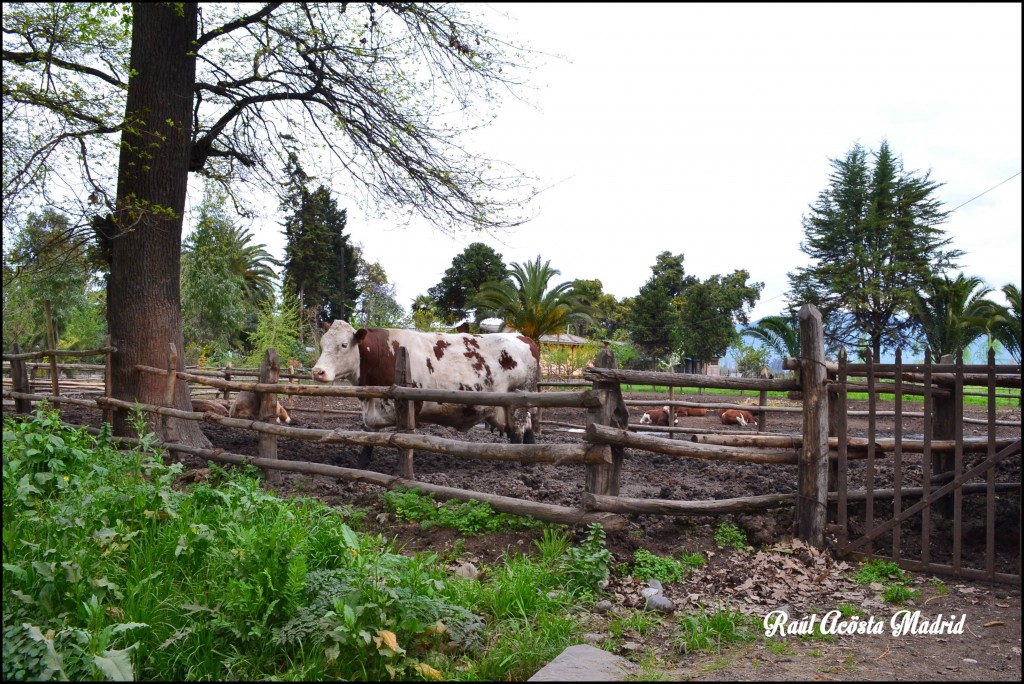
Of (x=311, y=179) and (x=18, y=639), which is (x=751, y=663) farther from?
(x=311, y=179)

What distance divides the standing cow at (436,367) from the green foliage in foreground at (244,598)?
3.32 meters

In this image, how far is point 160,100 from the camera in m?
8.13

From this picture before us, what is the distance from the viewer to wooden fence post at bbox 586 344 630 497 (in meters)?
4.97

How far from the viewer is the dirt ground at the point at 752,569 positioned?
10.9 feet

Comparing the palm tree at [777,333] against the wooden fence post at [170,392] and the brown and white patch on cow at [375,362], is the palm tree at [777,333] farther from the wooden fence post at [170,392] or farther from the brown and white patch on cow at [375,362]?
the wooden fence post at [170,392]

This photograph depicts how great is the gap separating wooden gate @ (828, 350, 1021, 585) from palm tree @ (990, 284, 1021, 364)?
795 cm

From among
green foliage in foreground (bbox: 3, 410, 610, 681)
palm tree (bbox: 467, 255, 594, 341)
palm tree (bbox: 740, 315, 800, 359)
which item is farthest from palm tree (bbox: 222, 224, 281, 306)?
green foliage in foreground (bbox: 3, 410, 610, 681)

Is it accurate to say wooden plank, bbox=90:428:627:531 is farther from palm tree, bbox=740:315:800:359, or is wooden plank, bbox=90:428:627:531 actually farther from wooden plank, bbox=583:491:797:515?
palm tree, bbox=740:315:800:359

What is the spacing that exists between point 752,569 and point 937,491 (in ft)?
4.54

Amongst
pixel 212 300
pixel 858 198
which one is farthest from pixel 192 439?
pixel 858 198

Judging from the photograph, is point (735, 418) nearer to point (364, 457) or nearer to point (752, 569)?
point (364, 457)

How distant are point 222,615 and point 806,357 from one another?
13.5ft

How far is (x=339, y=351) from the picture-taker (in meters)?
8.08

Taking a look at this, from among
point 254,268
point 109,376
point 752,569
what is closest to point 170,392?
point 109,376
